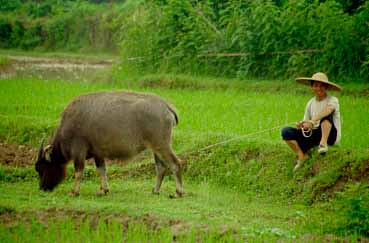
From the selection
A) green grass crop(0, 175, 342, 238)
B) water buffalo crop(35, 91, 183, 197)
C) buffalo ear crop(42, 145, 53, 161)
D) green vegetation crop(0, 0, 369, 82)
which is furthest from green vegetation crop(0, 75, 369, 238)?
green vegetation crop(0, 0, 369, 82)

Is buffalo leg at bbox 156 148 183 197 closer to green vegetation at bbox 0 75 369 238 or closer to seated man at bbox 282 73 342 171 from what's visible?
green vegetation at bbox 0 75 369 238

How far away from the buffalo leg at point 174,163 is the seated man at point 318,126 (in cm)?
121

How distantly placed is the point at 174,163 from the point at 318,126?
1.63m

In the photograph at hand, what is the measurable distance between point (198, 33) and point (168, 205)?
9.57 m

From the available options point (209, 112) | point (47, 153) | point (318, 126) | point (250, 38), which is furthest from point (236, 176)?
point (250, 38)

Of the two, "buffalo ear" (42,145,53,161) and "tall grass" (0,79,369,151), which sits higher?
"buffalo ear" (42,145,53,161)

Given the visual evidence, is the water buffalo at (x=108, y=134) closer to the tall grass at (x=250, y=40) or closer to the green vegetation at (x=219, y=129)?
the green vegetation at (x=219, y=129)

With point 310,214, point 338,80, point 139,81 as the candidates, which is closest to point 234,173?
point 310,214

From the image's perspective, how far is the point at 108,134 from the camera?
26.7 ft

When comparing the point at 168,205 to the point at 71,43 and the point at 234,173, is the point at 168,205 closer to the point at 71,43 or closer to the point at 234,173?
the point at 234,173

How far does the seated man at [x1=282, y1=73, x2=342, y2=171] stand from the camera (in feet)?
25.9

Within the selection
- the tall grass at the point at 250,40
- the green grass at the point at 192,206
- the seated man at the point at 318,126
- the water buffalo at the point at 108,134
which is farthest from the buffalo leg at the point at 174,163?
the tall grass at the point at 250,40

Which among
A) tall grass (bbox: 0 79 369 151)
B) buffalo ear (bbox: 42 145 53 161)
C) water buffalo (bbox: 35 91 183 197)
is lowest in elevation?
tall grass (bbox: 0 79 369 151)

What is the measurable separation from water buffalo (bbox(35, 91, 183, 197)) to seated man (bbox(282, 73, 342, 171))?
4.33 ft
